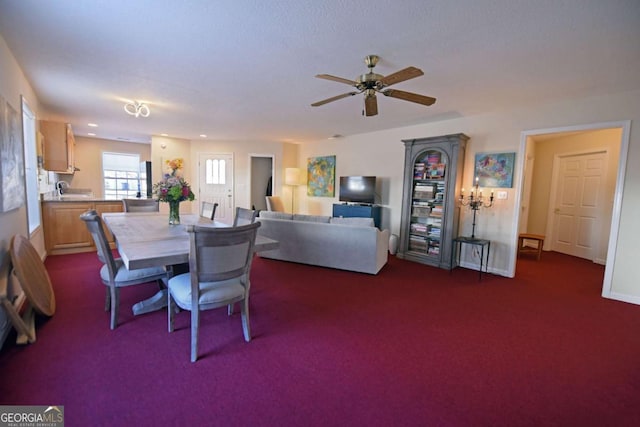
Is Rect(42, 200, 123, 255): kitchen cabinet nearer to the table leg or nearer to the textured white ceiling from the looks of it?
the textured white ceiling

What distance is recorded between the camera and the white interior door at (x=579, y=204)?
528cm

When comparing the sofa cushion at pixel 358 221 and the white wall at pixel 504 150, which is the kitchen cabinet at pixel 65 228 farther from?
the white wall at pixel 504 150

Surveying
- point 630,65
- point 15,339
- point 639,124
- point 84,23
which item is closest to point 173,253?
point 15,339

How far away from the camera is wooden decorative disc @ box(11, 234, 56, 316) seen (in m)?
2.25

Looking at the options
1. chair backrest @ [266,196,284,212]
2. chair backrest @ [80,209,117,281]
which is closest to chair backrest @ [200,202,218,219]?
chair backrest @ [80,209,117,281]

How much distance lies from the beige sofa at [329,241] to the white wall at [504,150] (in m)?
1.68

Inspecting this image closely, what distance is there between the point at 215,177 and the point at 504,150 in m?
6.28

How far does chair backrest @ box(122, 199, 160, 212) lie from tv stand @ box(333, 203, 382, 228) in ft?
11.4

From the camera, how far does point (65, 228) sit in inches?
182

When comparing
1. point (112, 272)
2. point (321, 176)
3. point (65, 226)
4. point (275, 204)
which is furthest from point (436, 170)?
point (65, 226)

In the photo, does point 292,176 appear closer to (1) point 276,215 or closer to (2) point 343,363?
(1) point 276,215

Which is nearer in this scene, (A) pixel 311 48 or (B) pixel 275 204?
(A) pixel 311 48

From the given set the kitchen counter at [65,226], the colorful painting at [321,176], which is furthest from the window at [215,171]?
the kitchen counter at [65,226]

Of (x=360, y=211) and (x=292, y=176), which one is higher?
(x=292, y=176)
